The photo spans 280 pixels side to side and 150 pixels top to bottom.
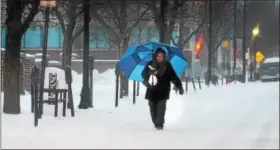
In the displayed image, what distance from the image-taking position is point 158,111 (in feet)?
36.5

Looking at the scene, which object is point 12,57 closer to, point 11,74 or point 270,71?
point 11,74

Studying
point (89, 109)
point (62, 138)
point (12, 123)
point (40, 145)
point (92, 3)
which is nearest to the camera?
point (40, 145)

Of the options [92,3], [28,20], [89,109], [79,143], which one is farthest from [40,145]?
[92,3]

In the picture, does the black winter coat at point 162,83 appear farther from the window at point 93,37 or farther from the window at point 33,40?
the window at point 33,40

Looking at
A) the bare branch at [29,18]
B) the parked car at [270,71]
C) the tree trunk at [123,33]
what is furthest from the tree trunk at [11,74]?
the parked car at [270,71]

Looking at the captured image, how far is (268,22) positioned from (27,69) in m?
49.7

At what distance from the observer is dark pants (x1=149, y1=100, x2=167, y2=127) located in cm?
1109

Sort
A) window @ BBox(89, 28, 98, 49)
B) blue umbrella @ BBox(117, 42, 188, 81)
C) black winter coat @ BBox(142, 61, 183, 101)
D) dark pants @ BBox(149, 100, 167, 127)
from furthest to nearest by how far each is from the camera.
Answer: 1. window @ BBox(89, 28, 98, 49)
2. blue umbrella @ BBox(117, 42, 188, 81)
3. dark pants @ BBox(149, 100, 167, 127)
4. black winter coat @ BBox(142, 61, 183, 101)

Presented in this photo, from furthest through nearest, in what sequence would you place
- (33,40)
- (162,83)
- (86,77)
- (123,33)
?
(33,40), (123,33), (86,77), (162,83)

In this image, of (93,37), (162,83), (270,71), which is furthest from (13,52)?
(270,71)

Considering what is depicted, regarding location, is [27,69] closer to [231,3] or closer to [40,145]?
[40,145]

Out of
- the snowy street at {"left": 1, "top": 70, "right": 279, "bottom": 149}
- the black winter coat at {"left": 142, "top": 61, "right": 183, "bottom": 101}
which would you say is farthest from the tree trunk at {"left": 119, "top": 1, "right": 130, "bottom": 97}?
the black winter coat at {"left": 142, "top": 61, "right": 183, "bottom": 101}

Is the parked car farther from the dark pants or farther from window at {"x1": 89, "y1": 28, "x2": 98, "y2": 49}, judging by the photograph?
the dark pants

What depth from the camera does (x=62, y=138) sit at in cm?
992
